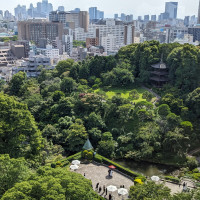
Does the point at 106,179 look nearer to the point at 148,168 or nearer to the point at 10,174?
the point at 148,168

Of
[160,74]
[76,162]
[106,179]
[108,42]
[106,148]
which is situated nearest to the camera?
[106,179]

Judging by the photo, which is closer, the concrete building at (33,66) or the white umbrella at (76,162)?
the white umbrella at (76,162)

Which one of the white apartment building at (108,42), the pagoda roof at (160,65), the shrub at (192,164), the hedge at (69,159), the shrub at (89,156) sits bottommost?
the shrub at (192,164)

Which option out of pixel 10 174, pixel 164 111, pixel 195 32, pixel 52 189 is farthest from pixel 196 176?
pixel 195 32

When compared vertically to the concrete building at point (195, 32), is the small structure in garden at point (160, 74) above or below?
below

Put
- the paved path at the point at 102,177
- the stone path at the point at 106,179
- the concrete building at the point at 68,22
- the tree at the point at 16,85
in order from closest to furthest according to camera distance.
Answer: the stone path at the point at 106,179 → the paved path at the point at 102,177 → the tree at the point at 16,85 → the concrete building at the point at 68,22

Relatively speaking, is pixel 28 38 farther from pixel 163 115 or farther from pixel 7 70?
pixel 163 115

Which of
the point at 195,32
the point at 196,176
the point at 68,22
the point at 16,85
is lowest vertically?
the point at 196,176

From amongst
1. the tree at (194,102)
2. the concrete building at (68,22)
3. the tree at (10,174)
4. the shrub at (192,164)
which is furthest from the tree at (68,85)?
the concrete building at (68,22)

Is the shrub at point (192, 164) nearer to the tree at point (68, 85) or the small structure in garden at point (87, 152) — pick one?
the small structure in garden at point (87, 152)
